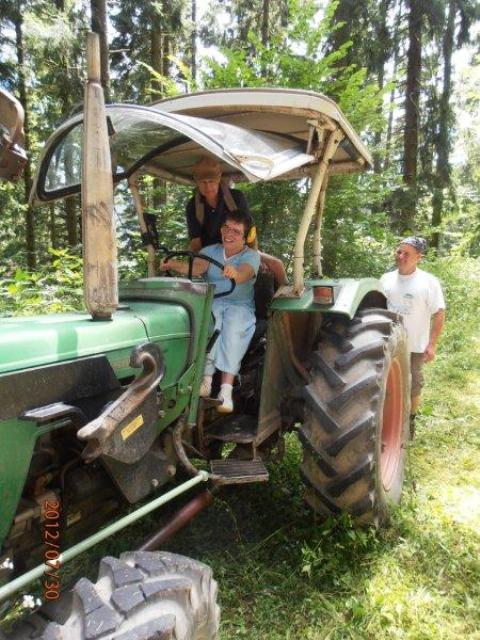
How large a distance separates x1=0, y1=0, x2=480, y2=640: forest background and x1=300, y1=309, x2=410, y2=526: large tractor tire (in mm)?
171

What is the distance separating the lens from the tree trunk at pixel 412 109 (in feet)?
39.7

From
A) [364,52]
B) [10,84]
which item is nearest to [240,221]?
[364,52]

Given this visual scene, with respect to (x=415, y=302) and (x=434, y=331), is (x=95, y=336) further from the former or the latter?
(x=434, y=331)

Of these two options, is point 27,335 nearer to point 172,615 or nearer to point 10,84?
point 172,615

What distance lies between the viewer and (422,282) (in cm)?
446

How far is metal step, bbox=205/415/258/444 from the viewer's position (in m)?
2.95

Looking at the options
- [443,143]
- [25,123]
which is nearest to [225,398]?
[443,143]

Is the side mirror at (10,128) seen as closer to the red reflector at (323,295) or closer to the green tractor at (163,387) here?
the green tractor at (163,387)

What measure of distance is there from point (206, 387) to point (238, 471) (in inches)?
18.5

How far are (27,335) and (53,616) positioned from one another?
89 cm

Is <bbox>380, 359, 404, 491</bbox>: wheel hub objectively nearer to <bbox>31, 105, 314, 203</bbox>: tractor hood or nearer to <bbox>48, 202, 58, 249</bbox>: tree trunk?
<bbox>31, 105, 314, 203</bbox>: tractor hood

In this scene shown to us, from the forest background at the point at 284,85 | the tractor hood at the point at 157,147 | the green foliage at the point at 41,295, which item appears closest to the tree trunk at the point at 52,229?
the forest background at the point at 284,85

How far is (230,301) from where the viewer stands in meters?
3.11
